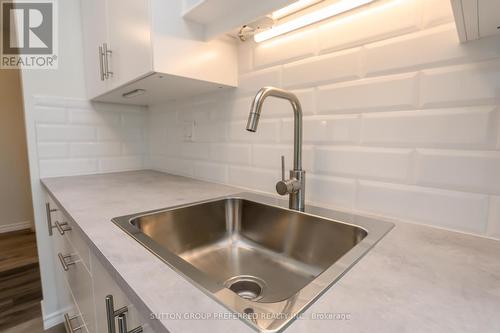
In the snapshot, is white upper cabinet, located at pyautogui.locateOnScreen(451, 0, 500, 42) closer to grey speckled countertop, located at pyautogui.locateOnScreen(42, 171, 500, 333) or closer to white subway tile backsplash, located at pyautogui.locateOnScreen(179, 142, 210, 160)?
grey speckled countertop, located at pyautogui.locateOnScreen(42, 171, 500, 333)

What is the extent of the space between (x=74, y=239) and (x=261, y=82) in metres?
0.84

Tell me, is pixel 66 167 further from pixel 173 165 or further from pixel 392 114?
pixel 392 114

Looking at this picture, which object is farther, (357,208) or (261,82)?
(261,82)

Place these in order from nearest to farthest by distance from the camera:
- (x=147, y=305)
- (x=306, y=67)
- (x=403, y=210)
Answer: (x=147, y=305) < (x=403, y=210) < (x=306, y=67)

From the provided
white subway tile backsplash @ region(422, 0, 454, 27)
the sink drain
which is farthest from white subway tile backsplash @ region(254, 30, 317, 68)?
the sink drain

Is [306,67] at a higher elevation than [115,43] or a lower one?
lower

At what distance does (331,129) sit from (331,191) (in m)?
0.20

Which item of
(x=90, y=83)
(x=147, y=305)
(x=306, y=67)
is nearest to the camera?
(x=147, y=305)

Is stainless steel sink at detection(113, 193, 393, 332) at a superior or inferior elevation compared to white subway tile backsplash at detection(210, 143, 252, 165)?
inferior

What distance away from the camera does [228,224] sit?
99 centimetres

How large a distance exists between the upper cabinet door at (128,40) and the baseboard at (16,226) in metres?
2.78

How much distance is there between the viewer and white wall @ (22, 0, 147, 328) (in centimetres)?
142

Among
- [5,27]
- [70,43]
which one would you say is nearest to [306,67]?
[70,43]

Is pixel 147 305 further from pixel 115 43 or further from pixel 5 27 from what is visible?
pixel 5 27
